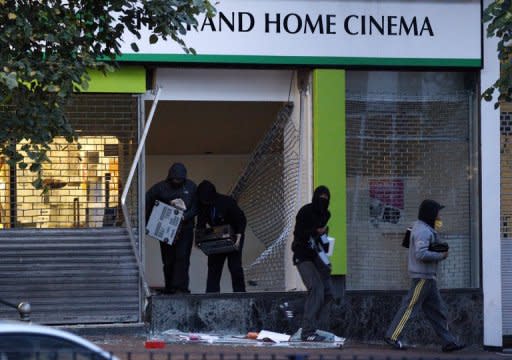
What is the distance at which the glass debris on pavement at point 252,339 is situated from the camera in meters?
12.5

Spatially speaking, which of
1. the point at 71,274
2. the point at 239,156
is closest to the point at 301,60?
the point at 239,156

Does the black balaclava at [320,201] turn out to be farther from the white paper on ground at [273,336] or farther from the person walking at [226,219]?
the white paper on ground at [273,336]

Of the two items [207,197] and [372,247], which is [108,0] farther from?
[372,247]

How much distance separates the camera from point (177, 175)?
1330cm

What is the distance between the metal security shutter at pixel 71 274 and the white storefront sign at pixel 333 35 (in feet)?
7.38

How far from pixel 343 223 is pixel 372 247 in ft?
2.08

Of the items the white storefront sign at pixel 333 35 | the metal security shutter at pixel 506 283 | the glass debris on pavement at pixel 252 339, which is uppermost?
the white storefront sign at pixel 333 35

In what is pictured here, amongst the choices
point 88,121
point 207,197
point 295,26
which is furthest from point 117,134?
point 295,26

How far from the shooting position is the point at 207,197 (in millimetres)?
13477

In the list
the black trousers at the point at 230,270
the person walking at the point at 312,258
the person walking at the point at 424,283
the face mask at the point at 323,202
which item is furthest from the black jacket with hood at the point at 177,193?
the person walking at the point at 424,283

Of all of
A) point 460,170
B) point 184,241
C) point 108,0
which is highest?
point 108,0

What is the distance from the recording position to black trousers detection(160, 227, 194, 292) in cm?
1337

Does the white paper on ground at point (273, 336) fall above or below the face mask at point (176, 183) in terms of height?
below

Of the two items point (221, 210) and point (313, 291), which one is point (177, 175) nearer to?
point (221, 210)
